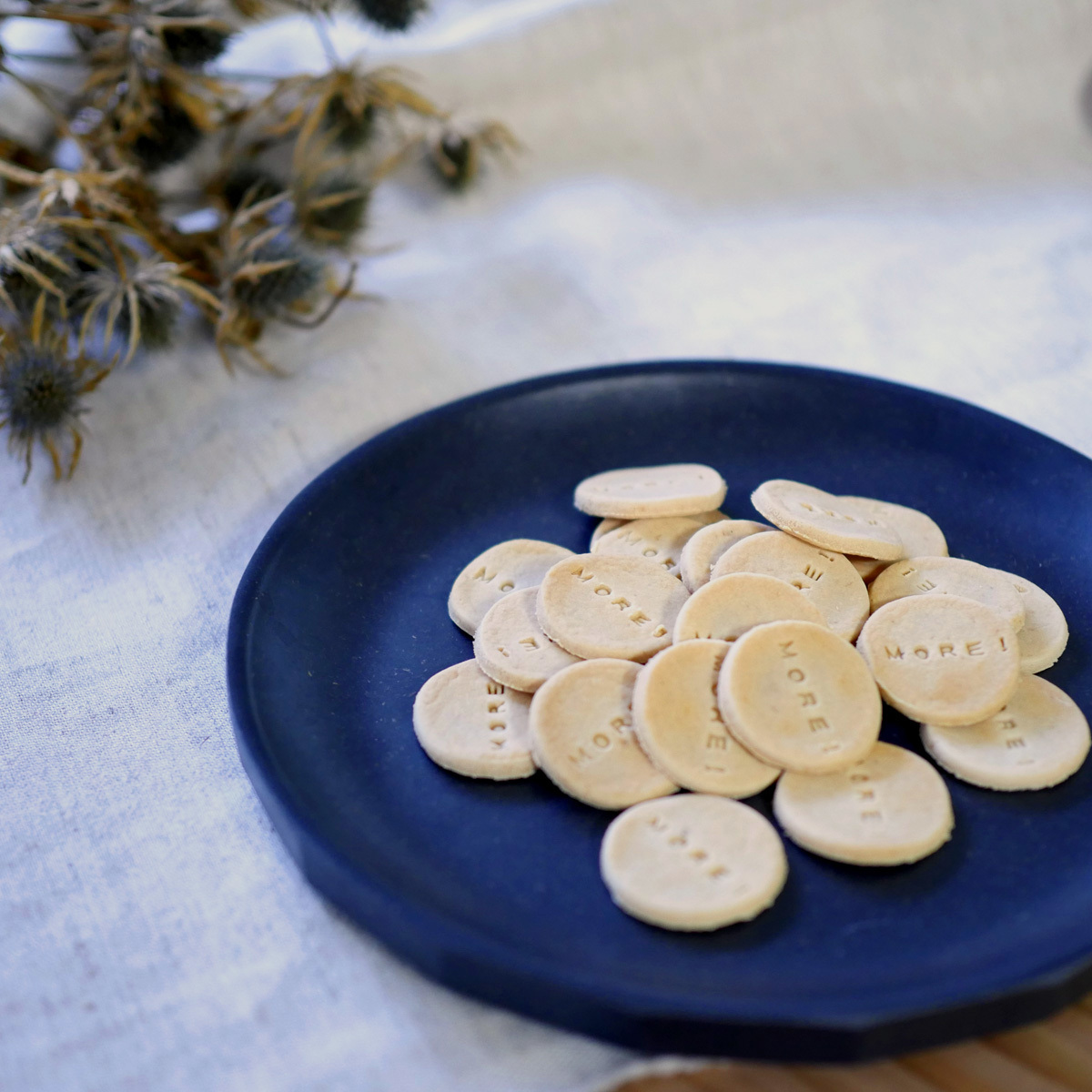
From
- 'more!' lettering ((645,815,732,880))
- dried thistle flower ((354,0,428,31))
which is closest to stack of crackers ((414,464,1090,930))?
'more!' lettering ((645,815,732,880))

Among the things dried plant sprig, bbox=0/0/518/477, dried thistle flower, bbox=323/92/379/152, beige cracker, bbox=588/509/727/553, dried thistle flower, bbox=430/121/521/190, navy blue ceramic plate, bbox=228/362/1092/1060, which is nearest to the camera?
navy blue ceramic plate, bbox=228/362/1092/1060

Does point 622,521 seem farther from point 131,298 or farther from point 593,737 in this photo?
point 131,298

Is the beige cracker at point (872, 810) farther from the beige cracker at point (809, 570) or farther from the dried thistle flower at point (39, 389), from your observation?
the dried thistle flower at point (39, 389)

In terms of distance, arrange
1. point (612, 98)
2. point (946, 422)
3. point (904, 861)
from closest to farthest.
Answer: point (904, 861) → point (946, 422) → point (612, 98)

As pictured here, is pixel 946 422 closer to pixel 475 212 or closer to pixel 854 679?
pixel 854 679

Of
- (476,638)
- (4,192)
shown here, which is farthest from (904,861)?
(4,192)

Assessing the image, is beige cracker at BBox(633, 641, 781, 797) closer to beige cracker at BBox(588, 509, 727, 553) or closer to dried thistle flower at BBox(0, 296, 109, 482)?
beige cracker at BBox(588, 509, 727, 553)
